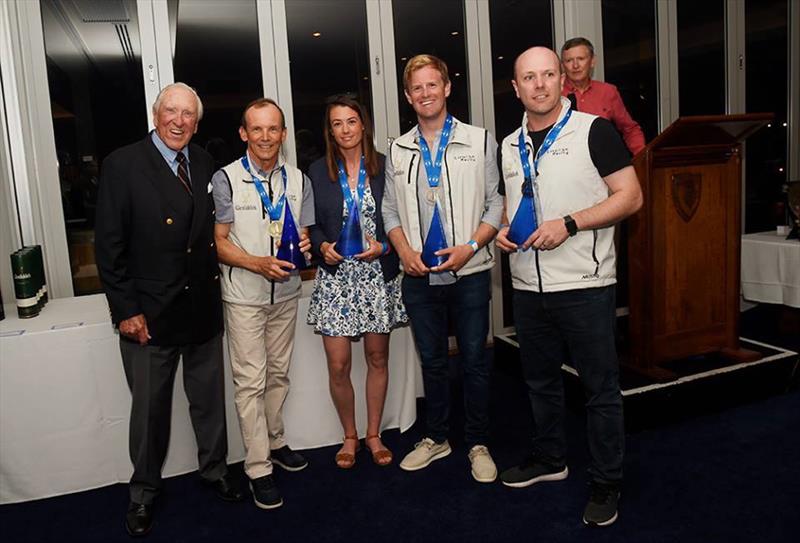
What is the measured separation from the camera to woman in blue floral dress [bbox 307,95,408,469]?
262 centimetres

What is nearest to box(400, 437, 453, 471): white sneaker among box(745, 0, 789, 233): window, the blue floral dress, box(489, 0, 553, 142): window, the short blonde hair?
the blue floral dress

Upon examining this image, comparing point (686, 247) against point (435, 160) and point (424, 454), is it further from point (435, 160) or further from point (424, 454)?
point (424, 454)

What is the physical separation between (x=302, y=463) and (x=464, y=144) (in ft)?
5.16

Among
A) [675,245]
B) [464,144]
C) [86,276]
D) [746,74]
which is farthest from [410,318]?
→ [746,74]

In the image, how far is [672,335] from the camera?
3.25 metres

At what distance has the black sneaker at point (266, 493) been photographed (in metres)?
2.54

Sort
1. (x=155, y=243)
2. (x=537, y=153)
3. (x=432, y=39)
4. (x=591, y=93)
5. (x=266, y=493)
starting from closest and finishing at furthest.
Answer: (x=537, y=153) < (x=155, y=243) < (x=266, y=493) < (x=591, y=93) < (x=432, y=39)

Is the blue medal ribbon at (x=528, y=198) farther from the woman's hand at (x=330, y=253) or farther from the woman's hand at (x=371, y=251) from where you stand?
the woman's hand at (x=330, y=253)

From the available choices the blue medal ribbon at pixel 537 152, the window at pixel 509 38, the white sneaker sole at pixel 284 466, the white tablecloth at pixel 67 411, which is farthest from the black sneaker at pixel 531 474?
the window at pixel 509 38

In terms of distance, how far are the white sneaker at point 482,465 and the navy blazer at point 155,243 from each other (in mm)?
1219

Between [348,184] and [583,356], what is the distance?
45.5 inches

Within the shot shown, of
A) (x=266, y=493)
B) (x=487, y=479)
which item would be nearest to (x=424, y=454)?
(x=487, y=479)

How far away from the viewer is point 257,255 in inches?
102

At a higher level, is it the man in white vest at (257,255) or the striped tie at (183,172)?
the striped tie at (183,172)
